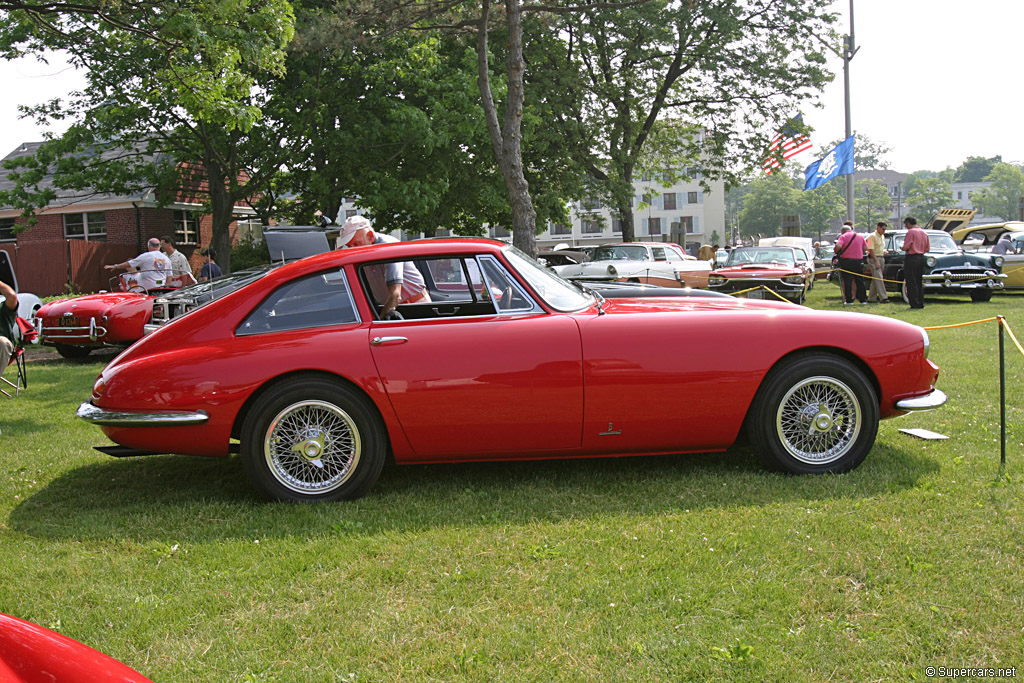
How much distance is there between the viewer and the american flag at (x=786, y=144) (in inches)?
1032

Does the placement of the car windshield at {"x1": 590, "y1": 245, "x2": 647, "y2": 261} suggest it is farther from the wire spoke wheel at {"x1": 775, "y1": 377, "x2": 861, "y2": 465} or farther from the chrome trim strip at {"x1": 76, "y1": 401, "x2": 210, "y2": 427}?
the chrome trim strip at {"x1": 76, "y1": 401, "x2": 210, "y2": 427}

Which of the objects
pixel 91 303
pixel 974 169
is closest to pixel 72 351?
pixel 91 303

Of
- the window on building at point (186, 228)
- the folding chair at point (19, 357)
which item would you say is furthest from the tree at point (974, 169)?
the folding chair at point (19, 357)

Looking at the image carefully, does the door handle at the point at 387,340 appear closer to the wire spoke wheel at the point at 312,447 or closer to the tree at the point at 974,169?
the wire spoke wheel at the point at 312,447

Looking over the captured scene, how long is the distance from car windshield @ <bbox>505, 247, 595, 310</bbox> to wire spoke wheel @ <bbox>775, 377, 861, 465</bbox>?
1357mm

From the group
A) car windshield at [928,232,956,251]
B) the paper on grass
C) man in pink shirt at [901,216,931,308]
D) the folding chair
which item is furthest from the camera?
car windshield at [928,232,956,251]

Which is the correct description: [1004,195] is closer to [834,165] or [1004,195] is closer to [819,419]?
[834,165]

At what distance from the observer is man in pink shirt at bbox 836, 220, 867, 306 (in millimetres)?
17703

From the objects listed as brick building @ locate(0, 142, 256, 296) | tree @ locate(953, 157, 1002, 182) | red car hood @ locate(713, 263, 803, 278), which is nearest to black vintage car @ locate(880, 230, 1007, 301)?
red car hood @ locate(713, 263, 803, 278)

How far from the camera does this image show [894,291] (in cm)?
1981

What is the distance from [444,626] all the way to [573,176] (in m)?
23.6

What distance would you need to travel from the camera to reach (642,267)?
1839cm

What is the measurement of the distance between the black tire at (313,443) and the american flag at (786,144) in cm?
2476

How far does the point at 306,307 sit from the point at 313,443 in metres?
0.80
